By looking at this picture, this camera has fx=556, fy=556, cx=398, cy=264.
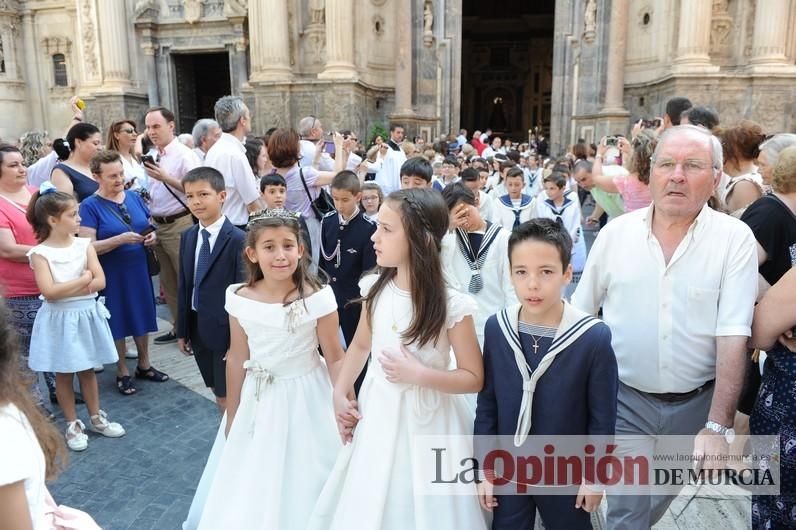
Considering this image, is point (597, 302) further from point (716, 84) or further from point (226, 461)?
point (716, 84)

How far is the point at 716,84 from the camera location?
44.4 ft

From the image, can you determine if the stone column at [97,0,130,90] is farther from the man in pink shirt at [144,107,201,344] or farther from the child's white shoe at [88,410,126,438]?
the child's white shoe at [88,410,126,438]

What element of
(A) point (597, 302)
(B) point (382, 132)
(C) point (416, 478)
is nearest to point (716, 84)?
(B) point (382, 132)

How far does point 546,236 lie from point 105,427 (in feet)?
12.3

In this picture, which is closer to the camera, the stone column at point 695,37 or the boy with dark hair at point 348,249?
the boy with dark hair at point 348,249

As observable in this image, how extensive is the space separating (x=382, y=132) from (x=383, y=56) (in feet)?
9.78

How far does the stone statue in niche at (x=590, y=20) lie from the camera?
15.8 m

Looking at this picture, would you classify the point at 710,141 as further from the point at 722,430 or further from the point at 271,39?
the point at 271,39

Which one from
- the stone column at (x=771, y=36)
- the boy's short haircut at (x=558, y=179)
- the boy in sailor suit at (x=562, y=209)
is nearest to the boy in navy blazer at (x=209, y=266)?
the boy in sailor suit at (x=562, y=209)

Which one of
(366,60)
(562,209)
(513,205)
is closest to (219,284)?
(513,205)

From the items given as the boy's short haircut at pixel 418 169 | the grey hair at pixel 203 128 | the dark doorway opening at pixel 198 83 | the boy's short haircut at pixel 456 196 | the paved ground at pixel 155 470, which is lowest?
the paved ground at pixel 155 470

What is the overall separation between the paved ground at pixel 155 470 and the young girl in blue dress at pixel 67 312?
25 centimetres

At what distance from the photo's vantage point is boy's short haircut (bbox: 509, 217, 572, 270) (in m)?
2.16

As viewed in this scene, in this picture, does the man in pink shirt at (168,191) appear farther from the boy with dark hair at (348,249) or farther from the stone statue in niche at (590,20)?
the stone statue in niche at (590,20)
